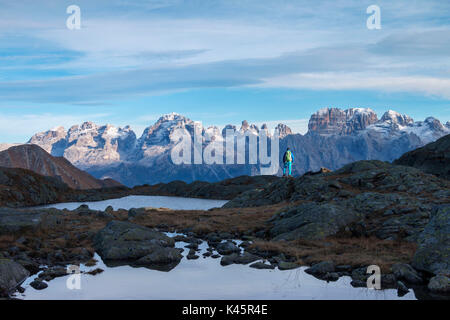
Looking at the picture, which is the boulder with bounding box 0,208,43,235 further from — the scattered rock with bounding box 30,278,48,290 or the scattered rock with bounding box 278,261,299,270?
the scattered rock with bounding box 278,261,299,270

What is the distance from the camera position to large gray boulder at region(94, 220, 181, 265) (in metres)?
31.0

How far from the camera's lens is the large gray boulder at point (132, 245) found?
3103cm

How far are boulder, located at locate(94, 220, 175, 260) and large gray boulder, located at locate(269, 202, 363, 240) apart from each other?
10.8 m

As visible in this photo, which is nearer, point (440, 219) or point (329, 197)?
point (440, 219)

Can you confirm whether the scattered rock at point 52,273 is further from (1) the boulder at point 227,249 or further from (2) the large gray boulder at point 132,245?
(1) the boulder at point 227,249

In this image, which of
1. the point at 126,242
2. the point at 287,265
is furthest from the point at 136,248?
the point at 287,265

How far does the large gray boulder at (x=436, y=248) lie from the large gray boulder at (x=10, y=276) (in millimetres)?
22914

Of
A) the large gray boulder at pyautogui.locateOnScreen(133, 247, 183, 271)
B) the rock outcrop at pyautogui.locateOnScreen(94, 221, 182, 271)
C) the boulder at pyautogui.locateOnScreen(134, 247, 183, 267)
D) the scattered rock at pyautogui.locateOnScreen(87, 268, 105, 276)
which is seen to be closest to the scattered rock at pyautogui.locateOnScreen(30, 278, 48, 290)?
the scattered rock at pyautogui.locateOnScreen(87, 268, 105, 276)

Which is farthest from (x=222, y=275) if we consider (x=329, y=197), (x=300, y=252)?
(x=329, y=197)

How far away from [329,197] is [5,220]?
121ft

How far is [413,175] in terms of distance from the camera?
56781 mm

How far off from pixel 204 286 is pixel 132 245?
33.2ft
